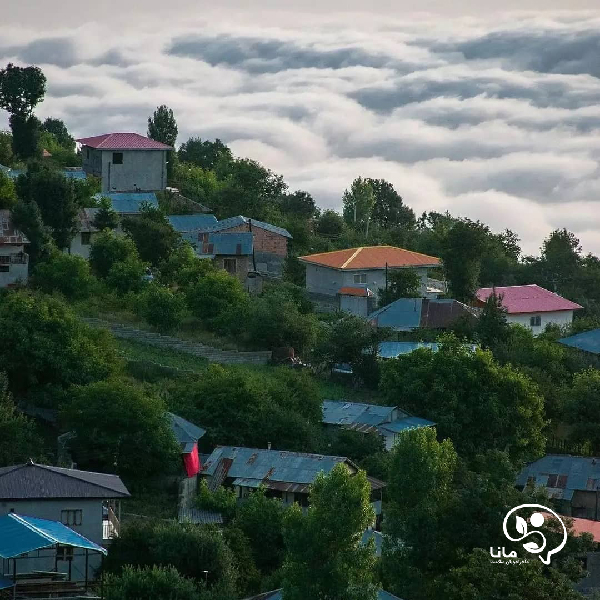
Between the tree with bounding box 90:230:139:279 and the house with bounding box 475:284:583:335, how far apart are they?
40.4ft

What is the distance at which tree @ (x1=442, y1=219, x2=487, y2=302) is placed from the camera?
170 ft

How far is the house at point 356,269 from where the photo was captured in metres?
50.6

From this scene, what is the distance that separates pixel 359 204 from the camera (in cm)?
6469

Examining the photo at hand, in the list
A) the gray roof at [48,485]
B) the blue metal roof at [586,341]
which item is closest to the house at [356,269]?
the blue metal roof at [586,341]

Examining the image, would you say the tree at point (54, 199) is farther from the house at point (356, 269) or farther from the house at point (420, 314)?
the house at point (356, 269)

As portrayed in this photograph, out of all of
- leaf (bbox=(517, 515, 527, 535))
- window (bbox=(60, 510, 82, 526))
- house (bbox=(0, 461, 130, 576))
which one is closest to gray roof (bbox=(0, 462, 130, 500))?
house (bbox=(0, 461, 130, 576))

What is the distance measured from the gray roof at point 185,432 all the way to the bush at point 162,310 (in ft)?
23.6

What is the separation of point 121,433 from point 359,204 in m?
32.8

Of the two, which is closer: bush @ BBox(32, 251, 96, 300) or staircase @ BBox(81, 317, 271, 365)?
staircase @ BBox(81, 317, 271, 365)

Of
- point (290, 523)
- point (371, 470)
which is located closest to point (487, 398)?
point (371, 470)

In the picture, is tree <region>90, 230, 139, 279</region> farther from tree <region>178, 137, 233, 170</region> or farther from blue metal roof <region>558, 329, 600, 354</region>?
tree <region>178, 137, 233, 170</region>

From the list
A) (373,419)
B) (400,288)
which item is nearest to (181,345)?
(373,419)

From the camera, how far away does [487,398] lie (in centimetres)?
3806

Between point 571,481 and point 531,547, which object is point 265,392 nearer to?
point 571,481
